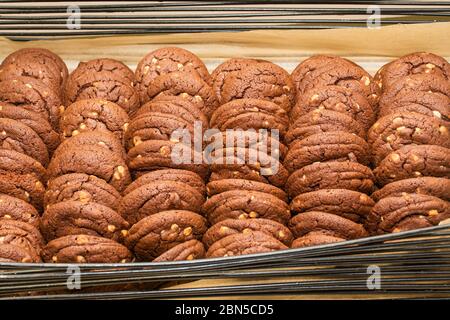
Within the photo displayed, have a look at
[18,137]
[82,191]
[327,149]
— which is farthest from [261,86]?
[18,137]

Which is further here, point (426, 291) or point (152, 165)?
point (152, 165)

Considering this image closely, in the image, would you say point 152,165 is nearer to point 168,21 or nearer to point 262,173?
point 262,173

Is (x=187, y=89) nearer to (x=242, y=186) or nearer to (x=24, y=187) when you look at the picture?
(x=242, y=186)

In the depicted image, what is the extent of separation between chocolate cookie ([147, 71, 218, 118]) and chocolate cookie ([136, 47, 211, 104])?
0.06 metres

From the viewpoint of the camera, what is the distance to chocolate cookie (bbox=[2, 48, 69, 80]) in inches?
120

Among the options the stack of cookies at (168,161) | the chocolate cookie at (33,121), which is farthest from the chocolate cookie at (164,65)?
the chocolate cookie at (33,121)

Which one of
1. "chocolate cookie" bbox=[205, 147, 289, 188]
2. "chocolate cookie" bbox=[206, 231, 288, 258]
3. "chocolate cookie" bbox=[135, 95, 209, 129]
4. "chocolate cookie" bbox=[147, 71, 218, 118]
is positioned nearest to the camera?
"chocolate cookie" bbox=[206, 231, 288, 258]

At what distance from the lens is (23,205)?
2619mm

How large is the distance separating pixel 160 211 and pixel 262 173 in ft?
1.18

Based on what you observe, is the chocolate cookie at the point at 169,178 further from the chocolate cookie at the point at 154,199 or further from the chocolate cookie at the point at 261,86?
the chocolate cookie at the point at 261,86

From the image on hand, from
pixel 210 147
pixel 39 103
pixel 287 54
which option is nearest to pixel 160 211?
pixel 210 147

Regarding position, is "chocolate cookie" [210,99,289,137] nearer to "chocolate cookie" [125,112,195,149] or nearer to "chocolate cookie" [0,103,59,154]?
"chocolate cookie" [125,112,195,149]

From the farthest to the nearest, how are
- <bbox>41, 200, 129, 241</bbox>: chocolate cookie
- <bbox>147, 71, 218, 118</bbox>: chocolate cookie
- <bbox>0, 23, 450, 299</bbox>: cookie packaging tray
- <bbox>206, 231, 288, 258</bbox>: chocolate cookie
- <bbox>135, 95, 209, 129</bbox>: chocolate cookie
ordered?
<bbox>147, 71, 218, 118</bbox>: chocolate cookie → <bbox>135, 95, 209, 129</bbox>: chocolate cookie → <bbox>41, 200, 129, 241</bbox>: chocolate cookie → <bbox>206, 231, 288, 258</bbox>: chocolate cookie → <bbox>0, 23, 450, 299</bbox>: cookie packaging tray

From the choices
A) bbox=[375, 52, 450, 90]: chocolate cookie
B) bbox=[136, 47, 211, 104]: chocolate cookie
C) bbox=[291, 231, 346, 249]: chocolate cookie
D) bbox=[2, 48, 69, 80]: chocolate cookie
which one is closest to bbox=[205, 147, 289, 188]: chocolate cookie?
bbox=[291, 231, 346, 249]: chocolate cookie
